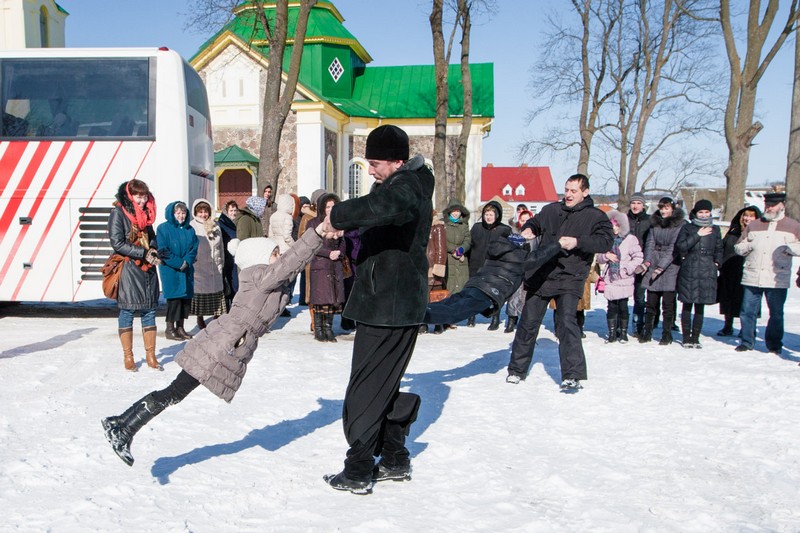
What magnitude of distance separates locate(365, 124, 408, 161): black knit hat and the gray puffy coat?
557mm

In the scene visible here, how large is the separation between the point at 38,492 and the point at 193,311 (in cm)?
456

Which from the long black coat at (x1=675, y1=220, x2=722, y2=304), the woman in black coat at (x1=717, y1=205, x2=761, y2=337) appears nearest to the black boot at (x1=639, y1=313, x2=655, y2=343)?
the long black coat at (x1=675, y1=220, x2=722, y2=304)

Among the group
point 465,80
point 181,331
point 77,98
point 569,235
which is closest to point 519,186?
point 465,80

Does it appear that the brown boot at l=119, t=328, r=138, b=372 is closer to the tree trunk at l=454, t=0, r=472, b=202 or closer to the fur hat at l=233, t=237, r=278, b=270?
the fur hat at l=233, t=237, r=278, b=270

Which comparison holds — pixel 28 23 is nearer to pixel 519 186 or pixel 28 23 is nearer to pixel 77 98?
pixel 77 98

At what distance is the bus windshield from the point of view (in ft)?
28.7

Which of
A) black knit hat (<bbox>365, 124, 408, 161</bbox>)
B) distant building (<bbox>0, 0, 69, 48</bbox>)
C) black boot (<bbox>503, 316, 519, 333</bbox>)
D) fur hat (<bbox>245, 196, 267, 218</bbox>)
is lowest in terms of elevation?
black boot (<bbox>503, 316, 519, 333</bbox>)

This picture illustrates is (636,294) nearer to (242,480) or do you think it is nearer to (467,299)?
(467,299)

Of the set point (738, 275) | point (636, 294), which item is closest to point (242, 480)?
point (636, 294)

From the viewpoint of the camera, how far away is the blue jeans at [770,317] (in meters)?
7.31

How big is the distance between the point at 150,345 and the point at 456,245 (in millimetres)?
4503

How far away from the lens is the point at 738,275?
8.49m

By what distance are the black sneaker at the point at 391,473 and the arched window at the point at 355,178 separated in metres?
24.6

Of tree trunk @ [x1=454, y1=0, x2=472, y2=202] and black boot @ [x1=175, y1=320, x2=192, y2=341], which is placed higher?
tree trunk @ [x1=454, y1=0, x2=472, y2=202]
